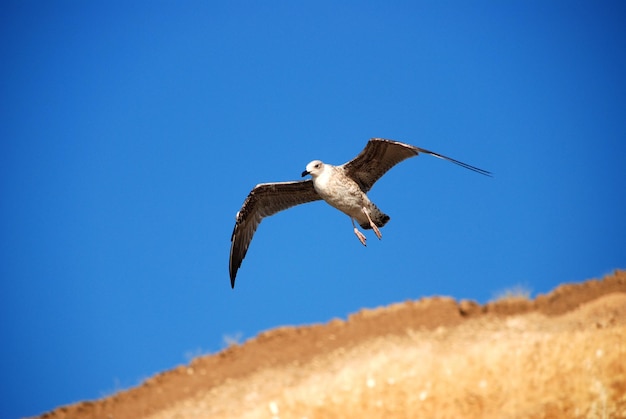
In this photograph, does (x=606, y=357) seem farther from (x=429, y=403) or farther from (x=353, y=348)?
(x=353, y=348)

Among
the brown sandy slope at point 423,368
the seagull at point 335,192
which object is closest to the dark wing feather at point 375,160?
the seagull at point 335,192

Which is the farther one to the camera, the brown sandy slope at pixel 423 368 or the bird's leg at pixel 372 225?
the bird's leg at pixel 372 225

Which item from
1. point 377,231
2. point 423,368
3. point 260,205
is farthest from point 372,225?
point 423,368

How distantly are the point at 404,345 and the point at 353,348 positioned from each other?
0.82m

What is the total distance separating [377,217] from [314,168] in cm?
166

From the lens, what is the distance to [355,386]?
37.9 ft

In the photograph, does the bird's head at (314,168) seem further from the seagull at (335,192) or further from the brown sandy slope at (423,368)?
the brown sandy slope at (423,368)

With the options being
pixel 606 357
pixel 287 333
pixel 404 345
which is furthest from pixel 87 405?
pixel 606 357

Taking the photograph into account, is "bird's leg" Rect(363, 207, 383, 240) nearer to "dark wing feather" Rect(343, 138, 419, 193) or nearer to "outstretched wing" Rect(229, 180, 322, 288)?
"dark wing feather" Rect(343, 138, 419, 193)

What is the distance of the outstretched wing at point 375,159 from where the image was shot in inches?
545

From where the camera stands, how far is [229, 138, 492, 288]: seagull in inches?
563

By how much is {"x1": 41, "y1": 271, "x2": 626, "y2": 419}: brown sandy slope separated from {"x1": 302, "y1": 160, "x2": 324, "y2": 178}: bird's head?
2894 mm

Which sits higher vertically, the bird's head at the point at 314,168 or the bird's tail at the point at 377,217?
the bird's head at the point at 314,168

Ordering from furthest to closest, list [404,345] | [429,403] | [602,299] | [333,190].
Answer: [333,190] → [602,299] → [404,345] → [429,403]
